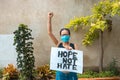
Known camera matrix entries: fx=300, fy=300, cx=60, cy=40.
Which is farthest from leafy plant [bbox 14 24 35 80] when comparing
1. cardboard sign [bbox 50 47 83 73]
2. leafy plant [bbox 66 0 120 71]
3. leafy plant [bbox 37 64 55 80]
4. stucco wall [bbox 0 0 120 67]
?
cardboard sign [bbox 50 47 83 73]

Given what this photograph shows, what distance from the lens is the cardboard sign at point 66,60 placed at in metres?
4.77

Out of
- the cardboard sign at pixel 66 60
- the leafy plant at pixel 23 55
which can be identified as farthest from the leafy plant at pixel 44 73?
the cardboard sign at pixel 66 60

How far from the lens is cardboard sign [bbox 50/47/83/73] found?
477 cm

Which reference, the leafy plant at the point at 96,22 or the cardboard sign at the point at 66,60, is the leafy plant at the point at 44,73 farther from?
the cardboard sign at the point at 66,60

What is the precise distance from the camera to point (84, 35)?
8.27m

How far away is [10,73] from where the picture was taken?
7484 mm

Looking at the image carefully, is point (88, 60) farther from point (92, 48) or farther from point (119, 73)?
point (119, 73)

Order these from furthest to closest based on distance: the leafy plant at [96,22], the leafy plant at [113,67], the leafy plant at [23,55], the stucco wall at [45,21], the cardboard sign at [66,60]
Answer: the stucco wall at [45,21], the leafy plant at [113,67], the leafy plant at [96,22], the leafy plant at [23,55], the cardboard sign at [66,60]

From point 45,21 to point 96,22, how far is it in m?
1.43

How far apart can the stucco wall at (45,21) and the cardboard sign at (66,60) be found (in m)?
3.41

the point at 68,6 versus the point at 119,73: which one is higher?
the point at 68,6

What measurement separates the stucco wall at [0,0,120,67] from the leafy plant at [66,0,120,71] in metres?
0.20

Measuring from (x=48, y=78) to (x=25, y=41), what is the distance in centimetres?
109

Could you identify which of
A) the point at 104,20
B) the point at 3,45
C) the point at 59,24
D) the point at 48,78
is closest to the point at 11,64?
the point at 3,45
